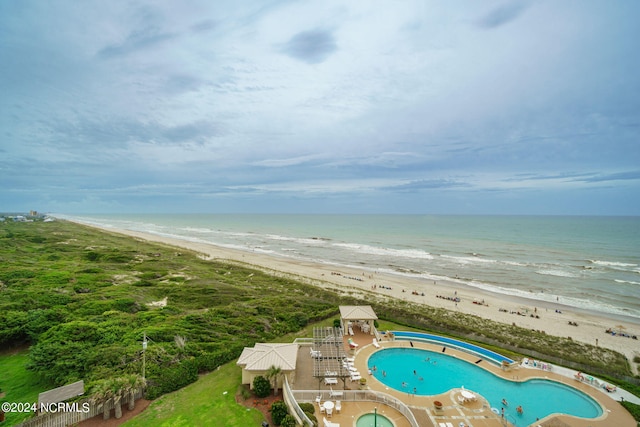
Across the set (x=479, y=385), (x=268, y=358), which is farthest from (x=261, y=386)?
(x=479, y=385)

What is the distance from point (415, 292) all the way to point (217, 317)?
3351cm

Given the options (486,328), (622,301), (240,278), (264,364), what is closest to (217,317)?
(264,364)

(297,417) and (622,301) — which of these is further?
(622,301)

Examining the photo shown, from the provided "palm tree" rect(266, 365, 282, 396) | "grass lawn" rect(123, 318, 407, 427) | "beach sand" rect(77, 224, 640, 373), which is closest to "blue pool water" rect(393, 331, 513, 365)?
"palm tree" rect(266, 365, 282, 396)

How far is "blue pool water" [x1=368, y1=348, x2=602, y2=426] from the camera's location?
19.8m

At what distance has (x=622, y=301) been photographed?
48531 mm

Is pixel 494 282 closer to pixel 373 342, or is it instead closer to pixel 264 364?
pixel 373 342

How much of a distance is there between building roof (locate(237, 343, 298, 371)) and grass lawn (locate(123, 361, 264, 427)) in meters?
1.86

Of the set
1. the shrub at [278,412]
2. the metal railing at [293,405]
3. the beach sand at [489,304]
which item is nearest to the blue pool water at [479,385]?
the metal railing at [293,405]

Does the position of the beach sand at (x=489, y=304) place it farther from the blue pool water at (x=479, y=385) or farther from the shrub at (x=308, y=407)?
the shrub at (x=308, y=407)

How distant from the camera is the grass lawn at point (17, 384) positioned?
17438mm

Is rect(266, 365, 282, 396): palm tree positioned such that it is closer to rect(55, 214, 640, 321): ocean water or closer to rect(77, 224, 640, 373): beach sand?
rect(77, 224, 640, 373): beach sand

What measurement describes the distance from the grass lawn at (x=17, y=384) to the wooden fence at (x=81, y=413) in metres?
2.16

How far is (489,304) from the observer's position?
47.2m
